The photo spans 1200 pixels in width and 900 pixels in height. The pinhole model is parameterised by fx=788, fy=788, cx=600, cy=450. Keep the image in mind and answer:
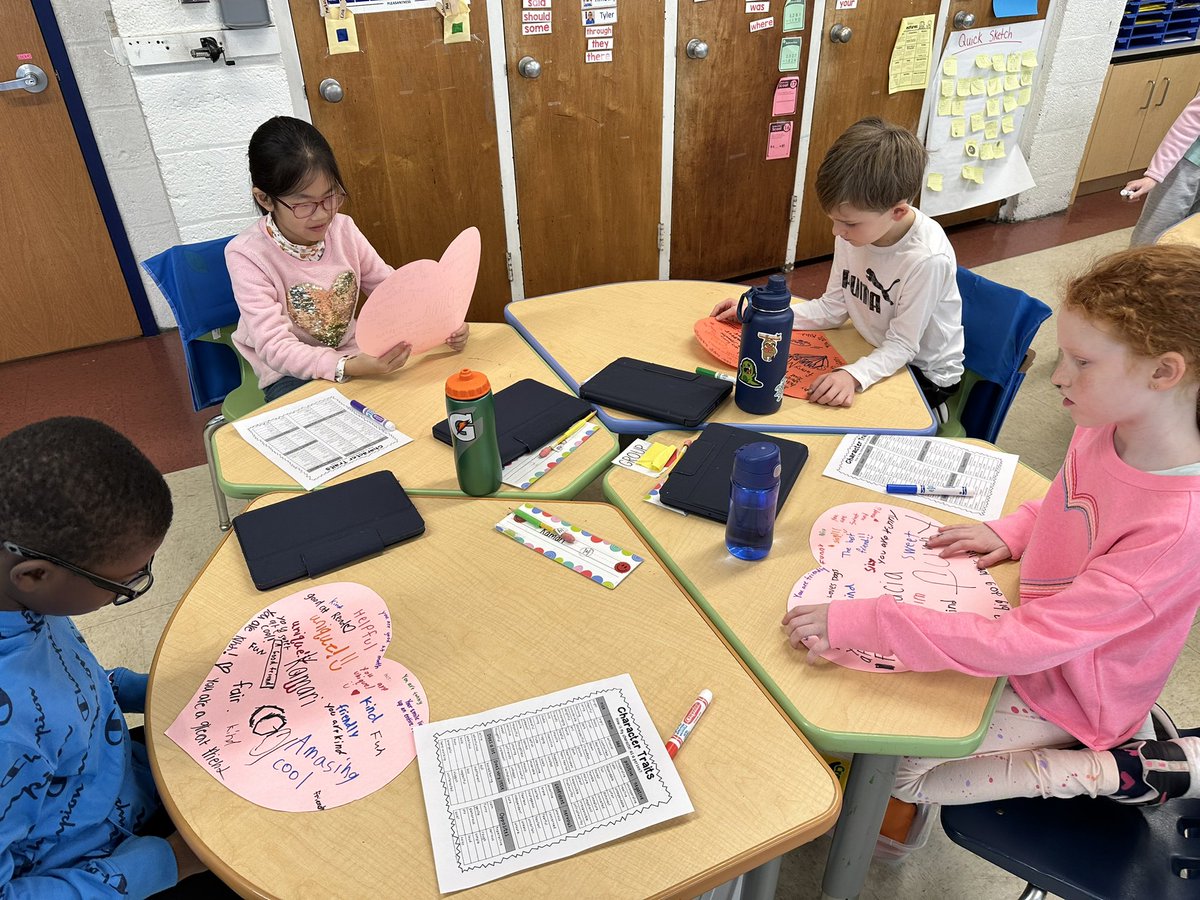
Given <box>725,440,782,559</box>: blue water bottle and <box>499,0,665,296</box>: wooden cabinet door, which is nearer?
<box>725,440,782,559</box>: blue water bottle

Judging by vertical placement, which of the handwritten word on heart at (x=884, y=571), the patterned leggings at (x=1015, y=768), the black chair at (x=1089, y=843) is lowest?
the black chair at (x=1089, y=843)

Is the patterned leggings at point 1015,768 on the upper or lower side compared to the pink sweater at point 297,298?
lower

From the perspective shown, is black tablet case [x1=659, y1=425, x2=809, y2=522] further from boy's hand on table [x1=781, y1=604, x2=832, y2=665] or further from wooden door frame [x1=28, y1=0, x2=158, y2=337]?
wooden door frame [x1=28, y1=0, x2=158, y2=337]

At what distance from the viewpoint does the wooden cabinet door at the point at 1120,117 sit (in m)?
4.58

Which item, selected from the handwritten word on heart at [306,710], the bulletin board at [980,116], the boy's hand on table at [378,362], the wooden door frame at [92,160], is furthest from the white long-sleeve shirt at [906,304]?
the wooden door frame at [92,160]

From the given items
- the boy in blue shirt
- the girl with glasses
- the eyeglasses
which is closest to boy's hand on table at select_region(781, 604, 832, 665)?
the boy in blue shirt

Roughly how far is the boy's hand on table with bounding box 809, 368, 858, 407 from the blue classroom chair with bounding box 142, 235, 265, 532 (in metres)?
1.42

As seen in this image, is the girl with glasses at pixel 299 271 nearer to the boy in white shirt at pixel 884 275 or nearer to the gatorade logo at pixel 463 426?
the gatorade logo at pixel 463 426

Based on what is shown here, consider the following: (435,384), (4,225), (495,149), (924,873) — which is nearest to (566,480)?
(435,384)

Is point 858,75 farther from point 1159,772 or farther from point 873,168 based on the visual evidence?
point 1159,772

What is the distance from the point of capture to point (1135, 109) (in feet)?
15.6

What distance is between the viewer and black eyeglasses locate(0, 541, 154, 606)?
0.84 meters

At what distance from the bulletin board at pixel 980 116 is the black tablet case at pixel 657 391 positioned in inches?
125

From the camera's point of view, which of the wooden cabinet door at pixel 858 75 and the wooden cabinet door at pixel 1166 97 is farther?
the wooden cabinet door at pixel 1166 97
